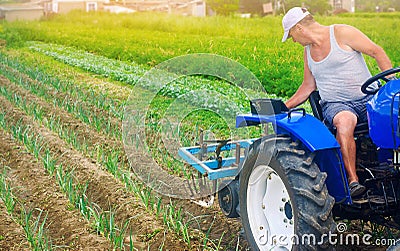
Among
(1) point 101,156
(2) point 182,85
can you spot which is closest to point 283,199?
(1) point 101,156

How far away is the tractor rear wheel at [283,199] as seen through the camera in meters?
3.11

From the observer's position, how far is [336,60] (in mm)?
3719

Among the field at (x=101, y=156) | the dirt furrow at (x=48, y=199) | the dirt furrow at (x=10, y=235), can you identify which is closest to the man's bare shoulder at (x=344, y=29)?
the field at (x=101, y=156)

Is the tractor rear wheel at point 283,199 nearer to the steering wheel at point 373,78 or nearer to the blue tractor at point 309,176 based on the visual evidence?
the blue tractor at point 309,176

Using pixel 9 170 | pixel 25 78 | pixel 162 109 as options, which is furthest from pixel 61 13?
pixel 9 170

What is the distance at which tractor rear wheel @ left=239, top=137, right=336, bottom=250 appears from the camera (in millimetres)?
3109

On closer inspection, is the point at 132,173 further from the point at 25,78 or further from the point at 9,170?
the point at 25,78

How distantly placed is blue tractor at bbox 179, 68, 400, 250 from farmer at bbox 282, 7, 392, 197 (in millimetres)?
144

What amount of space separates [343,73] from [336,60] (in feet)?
0.29

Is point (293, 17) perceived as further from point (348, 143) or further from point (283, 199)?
point (283, 199)

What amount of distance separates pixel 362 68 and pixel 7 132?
4760 mm

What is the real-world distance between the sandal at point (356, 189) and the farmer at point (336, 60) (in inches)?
14.4

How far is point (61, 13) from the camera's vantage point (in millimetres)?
26453

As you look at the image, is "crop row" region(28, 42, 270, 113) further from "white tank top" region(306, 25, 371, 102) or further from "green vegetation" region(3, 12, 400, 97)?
"green vegetation" region(3, 12, 400, 97)
